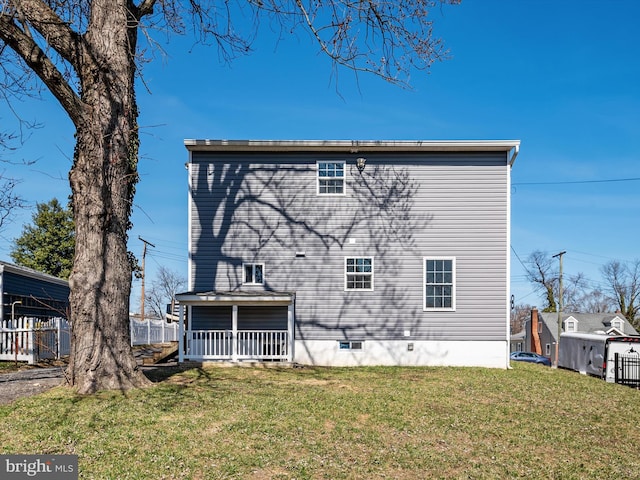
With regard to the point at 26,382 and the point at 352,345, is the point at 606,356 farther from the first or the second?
the point at 26,382

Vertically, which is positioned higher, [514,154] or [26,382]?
[514,154]

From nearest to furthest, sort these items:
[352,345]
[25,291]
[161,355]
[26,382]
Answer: [26,382] → [161,355] → [352,345] → [25,291]

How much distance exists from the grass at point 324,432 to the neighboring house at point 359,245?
4.64 meters

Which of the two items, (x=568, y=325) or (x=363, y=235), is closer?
(x=363, y=235)

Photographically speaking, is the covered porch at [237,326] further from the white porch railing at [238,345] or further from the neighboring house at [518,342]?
the neighboring house at [518,342]

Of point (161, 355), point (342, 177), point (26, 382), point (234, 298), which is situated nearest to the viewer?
point (26, 382)

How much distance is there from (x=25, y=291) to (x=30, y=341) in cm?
703

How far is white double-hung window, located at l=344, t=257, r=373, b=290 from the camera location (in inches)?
667

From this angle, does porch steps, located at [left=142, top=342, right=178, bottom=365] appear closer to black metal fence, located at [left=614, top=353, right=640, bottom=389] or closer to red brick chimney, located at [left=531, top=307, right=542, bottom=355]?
black metal fence, located at [left=614, top=353, right=640, bottom=389]

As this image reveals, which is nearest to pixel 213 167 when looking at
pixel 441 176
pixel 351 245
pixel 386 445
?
pixel 351 245

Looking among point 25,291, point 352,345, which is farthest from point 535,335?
point 25,291

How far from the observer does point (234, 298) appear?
51.3ft

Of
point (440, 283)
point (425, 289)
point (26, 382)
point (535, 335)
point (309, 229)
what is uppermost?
point (309, 229)

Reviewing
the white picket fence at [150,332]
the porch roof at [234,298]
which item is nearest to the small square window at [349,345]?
the porch roof at [234,298]
